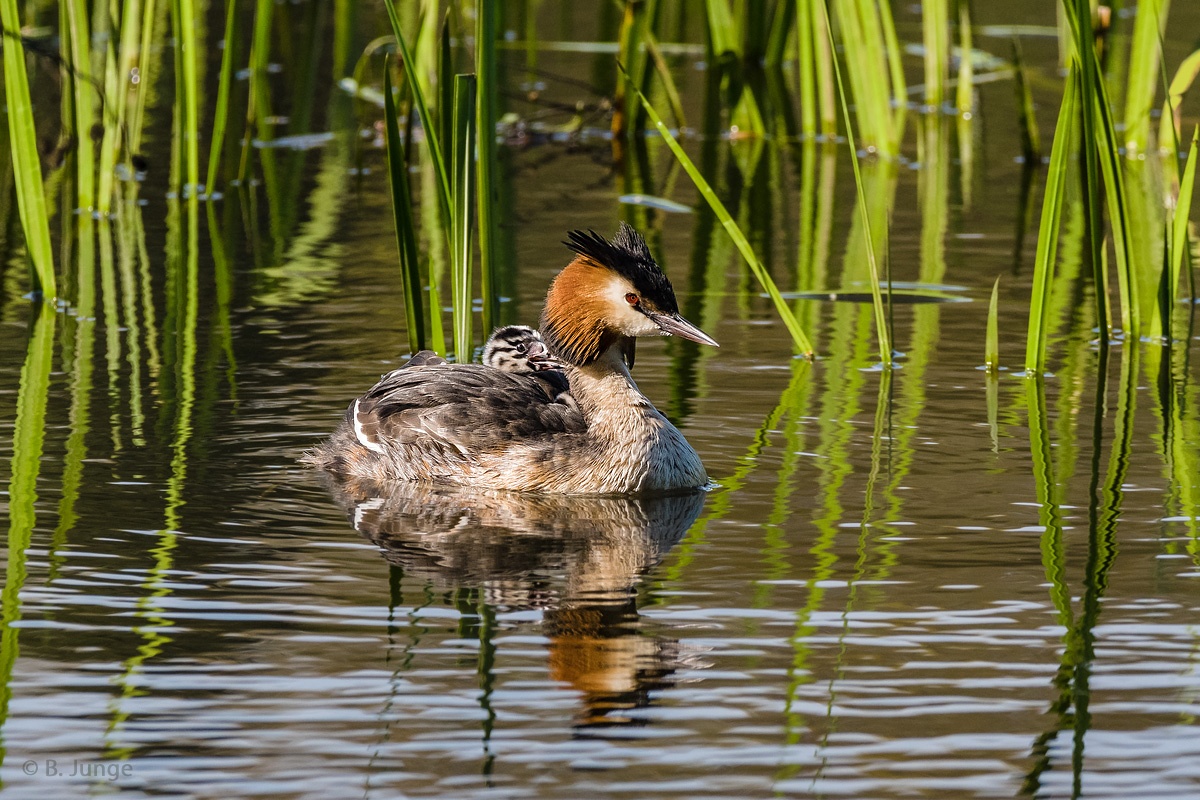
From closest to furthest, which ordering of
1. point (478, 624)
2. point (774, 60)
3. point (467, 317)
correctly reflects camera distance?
1. point (478, 624)
2. point (467, 317)
3. point (774, 60)

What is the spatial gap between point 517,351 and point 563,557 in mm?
2416

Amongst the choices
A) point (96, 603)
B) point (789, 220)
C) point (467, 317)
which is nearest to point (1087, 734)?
point (96, 603)

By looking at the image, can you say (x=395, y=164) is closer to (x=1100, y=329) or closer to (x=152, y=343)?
(x=152, y=343)

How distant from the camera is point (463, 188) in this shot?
7.58 m

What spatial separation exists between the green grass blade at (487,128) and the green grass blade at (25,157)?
2.39m

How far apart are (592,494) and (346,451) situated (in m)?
1.07

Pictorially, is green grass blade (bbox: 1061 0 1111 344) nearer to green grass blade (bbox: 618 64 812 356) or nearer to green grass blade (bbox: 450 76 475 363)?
green grass blade (bbox: 618 64 812 356)

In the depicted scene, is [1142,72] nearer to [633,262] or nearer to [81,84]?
[633,262]

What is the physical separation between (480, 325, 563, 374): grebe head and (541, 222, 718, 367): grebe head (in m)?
1.04

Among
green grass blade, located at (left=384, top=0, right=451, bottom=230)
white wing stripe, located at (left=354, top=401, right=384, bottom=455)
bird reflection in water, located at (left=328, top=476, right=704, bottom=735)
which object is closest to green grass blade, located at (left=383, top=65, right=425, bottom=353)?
green grass blade, located at (left=384, top=0, right=451, bottom=230)

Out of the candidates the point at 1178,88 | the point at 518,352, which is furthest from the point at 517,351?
the point at 1178,88

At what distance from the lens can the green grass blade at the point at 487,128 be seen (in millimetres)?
7402

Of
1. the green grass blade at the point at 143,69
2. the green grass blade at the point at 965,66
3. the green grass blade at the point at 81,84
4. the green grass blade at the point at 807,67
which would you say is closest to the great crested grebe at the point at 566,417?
the green grass blade at the point at 81,84

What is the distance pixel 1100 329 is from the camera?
8.49 metres
